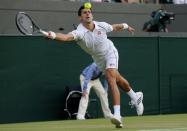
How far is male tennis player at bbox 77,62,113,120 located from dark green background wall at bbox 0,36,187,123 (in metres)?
0.74

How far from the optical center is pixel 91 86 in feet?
58.7

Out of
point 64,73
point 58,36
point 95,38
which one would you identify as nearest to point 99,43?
point 95,38

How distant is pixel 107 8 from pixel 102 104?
525 cm

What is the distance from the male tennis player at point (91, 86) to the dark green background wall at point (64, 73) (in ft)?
2.44

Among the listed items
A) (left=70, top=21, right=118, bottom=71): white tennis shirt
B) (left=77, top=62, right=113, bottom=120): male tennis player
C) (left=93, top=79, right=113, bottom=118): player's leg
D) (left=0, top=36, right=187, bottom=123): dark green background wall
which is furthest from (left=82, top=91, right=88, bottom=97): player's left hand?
(left=70, top=21, right=118, bottom=71): white tennis shirt

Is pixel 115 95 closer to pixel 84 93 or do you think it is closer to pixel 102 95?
pixel 84 93

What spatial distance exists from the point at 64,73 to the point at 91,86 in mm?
866

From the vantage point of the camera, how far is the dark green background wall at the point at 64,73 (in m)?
17.6

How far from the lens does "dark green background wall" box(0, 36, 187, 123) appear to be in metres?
17.6

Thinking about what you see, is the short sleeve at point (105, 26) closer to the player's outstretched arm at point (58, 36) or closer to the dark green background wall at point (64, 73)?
the player's outstretched arm at point (58, 36)

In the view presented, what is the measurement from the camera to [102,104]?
59.0 feet

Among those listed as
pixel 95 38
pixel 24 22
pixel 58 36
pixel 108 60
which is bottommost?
pixel 108 60

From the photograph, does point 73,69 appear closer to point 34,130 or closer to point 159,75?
point 159,75

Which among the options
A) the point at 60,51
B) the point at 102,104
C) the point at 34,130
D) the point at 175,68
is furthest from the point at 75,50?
the point at 34,130
